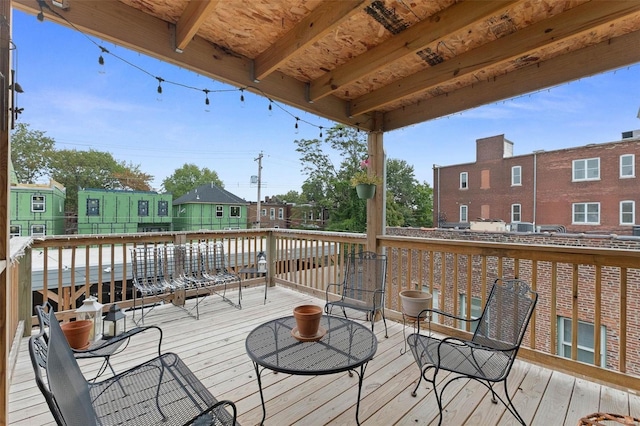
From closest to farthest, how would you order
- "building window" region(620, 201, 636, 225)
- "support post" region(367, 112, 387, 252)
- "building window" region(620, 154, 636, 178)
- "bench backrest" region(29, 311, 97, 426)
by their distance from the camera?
"bench backrest" region(29, 311, 97, 426) → "support post" region(367, 112, 387, 252) → "building window" region(620, 201, 636, 225) → "building window" region(620, 154, 636, 178)

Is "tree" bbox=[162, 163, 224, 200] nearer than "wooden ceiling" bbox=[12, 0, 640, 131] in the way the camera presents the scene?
No

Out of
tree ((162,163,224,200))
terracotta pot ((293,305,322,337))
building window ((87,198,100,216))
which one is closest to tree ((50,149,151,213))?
tree ((162,163,224,200))

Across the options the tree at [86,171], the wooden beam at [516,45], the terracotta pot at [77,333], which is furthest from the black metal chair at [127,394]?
the tree at [86,171]

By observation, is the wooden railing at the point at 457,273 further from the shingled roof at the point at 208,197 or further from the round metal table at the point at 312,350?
the shingled roof at the point at 208,197

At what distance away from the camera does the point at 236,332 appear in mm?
3166

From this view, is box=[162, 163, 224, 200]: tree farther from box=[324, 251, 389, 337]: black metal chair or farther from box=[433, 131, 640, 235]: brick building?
box=[324, 251, 389, 337]: black metal chair

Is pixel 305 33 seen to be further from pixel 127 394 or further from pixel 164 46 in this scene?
pixel 127 394

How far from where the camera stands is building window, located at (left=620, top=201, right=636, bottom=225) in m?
10.5

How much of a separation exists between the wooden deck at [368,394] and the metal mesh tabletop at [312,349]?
0.43m

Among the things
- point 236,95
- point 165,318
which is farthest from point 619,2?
point 165,318

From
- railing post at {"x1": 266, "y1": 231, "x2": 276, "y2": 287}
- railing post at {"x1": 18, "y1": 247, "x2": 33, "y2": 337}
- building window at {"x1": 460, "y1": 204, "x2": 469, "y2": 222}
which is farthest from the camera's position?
building window at {"x1": 460, "y1": 204, "x2": 469, "y2": 222}

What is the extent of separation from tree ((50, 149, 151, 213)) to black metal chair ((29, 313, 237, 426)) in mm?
22869

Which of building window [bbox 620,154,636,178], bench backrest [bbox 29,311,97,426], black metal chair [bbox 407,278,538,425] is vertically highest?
building window [bbox 620,154,636,178]

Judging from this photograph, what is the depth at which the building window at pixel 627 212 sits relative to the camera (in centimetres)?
1048
